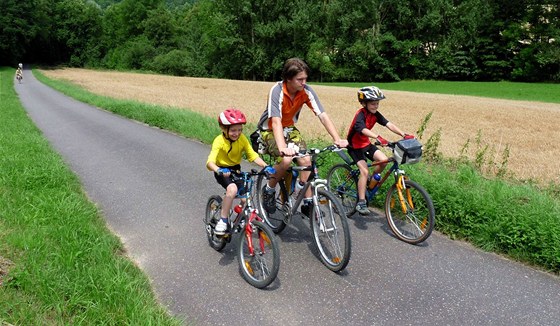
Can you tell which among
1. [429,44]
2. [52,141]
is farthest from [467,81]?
[52,141]

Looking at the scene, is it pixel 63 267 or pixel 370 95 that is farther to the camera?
pixel 370 95

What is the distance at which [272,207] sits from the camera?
4.91 metres

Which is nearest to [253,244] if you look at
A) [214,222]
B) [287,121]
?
[214,222]

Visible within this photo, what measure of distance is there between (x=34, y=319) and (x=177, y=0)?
179 metres

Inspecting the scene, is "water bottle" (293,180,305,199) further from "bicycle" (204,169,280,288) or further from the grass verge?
the grass verge

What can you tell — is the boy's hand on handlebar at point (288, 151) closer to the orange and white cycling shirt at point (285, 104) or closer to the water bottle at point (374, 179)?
the orange and white cycling shirt at point (285, 104)

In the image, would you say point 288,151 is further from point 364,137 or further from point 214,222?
point 364,137

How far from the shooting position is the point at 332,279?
3.92 m

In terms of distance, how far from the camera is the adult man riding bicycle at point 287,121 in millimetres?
4215

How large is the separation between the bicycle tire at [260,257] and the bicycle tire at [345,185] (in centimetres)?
196

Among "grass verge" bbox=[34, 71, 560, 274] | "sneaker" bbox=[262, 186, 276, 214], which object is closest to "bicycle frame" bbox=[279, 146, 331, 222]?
"sneaker" bbox=[262, 186, 276, 214]

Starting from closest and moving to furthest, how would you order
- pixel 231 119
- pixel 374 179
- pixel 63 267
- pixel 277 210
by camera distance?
pixel 63 267 < pixel 231 119 < pixel 277 210 < pixel 374 179

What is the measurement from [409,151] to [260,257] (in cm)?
206

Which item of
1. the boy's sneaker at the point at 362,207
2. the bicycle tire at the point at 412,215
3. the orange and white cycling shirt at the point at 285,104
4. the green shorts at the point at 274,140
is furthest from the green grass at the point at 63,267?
the bicycle tire at the point at 412,215
